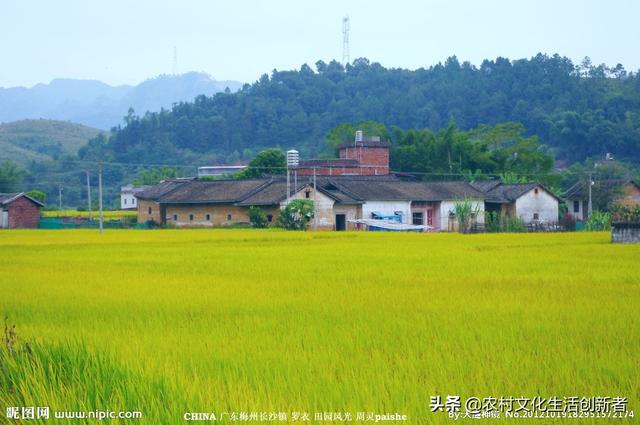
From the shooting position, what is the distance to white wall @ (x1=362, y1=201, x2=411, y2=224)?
4200 centimetres

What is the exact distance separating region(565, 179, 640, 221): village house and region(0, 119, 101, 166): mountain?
7428cm

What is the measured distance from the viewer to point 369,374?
595 cm

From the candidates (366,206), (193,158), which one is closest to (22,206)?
(366,206)

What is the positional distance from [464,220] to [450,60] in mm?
95209

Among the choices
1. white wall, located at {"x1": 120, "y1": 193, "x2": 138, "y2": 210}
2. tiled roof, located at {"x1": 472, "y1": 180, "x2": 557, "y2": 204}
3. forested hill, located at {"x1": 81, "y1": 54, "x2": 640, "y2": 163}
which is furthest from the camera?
forested hill, located at {"x1": 81, "y1": 54, "x2": 640, "y2": 163}

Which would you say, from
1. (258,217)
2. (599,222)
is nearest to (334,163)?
(258,217)

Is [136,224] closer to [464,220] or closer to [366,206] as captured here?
[366,206]

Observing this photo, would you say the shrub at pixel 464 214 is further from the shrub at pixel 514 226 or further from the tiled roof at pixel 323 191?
the tiled roof at pixel 323 191

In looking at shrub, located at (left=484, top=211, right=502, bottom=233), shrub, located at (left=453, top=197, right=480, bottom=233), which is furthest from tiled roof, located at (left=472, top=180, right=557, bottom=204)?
shrub, located at (left=453, top=197, right=480, bottom=233)

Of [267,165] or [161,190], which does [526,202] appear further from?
[161,190]

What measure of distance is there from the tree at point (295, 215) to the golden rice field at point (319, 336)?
20207 millimetres

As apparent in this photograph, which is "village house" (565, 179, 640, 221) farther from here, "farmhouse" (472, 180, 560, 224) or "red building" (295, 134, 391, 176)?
"red building" (295, 134, 391, 176)

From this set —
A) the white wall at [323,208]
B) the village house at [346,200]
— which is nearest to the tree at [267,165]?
the village house at [346,200]

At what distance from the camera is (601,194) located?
47344 millimetres
